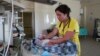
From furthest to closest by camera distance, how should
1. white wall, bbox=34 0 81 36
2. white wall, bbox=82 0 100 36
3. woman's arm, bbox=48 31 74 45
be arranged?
1. white wall, bbox=82 0 100 36
2. white wall, bbox=34 0 81 36
3. woman's arm, bbox=48 31 74 45

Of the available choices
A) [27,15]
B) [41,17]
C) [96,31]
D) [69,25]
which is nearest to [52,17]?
[41,17]

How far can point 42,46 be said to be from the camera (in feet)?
5.45

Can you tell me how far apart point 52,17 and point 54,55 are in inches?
258

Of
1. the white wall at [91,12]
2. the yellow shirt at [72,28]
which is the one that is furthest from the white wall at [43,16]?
the yellow shirt at [72,28]

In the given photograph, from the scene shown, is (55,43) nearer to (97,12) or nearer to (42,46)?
(42,46)

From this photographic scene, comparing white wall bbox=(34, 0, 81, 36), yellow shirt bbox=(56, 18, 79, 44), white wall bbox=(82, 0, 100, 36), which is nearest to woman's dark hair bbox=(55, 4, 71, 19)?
yellow shirt bbox=(56, 18, 79, 44)

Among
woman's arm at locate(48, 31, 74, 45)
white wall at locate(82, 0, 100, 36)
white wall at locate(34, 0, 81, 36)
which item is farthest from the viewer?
white wall at locate(82, 0, 100, 36)

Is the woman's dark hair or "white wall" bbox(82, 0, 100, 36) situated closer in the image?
the woman's dark hair

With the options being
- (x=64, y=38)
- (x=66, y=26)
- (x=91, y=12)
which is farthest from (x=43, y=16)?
(x=64, y=38)

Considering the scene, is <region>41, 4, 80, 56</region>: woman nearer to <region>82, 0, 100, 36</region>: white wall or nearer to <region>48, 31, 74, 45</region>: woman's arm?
<region>48, 31, 74, 45</region>: woman's arm

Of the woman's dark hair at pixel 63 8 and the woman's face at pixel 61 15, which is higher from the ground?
the woman's dark hair at pixel 63 8

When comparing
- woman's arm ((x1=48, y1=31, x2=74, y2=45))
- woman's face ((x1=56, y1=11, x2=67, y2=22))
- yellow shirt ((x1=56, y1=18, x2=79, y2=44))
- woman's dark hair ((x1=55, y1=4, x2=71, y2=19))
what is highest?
woman's dark hair ((x1=55, y1=4, x2=71, y2=19))

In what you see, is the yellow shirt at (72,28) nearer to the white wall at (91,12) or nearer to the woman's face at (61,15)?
the woman's face at (61,15)

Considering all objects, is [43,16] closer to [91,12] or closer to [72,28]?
[91,12]
